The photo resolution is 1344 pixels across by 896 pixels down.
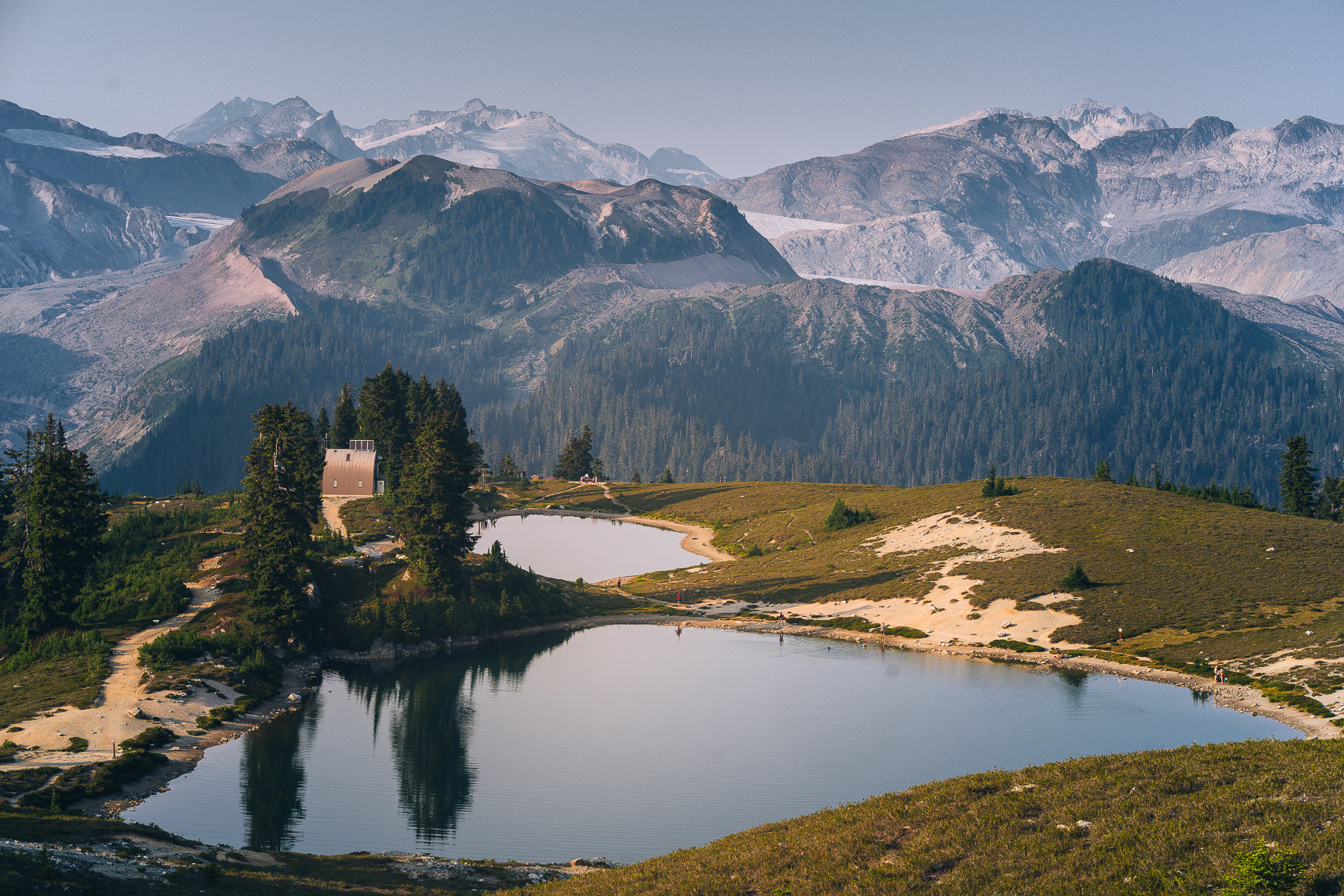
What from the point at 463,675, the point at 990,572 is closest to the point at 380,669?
the point at 463,675

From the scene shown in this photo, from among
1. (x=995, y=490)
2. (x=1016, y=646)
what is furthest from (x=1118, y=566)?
(x=995, y=490)

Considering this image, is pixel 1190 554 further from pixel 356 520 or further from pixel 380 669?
pixel 356 520

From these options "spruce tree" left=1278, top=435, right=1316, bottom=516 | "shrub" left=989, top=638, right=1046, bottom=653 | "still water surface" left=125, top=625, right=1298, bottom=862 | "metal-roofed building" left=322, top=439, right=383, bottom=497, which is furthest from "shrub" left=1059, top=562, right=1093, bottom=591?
"metal-roofed building" left=322, top=439, right=383, bottom=497

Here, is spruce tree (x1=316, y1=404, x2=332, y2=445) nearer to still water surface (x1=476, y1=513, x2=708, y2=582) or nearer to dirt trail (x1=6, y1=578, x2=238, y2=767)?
still water surface (x1=476, y1=513, x2=708, y2=582)

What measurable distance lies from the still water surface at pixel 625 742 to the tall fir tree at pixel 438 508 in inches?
358

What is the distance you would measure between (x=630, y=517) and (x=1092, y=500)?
293ft

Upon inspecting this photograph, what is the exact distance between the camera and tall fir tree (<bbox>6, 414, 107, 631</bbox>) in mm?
73562

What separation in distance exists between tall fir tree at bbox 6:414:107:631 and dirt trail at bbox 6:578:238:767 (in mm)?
6145

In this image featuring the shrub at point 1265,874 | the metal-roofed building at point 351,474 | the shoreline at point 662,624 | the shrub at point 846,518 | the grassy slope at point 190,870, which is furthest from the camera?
the metal-roofed building at point 351,474

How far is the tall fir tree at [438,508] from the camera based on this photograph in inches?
3666

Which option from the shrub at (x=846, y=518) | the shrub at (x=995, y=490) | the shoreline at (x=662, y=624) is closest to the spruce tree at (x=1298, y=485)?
the shrub at (x=995, y=490)

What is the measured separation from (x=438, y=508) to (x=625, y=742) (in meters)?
36.8

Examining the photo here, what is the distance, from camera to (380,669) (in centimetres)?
8262

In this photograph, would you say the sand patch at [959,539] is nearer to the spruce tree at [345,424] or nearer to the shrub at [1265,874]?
the shrub at [1265,874]
